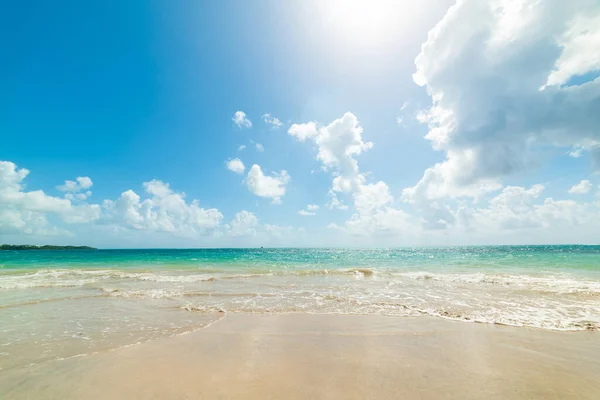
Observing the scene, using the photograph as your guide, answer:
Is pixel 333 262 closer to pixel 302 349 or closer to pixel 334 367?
pixel 302 349

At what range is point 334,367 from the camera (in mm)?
5723

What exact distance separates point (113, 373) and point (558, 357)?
9.84 metres

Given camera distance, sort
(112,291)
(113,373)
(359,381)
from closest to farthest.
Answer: (359,381) < (113,373) < (112,291)

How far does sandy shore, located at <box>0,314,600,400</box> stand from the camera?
190 inches

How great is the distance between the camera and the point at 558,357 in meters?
6.28

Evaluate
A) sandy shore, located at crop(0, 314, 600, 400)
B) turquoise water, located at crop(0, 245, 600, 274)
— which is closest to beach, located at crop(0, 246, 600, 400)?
sandy shore, located at crop(0, 314, 600, 400)

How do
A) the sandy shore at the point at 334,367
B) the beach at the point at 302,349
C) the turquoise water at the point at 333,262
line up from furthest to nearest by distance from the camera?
the turquoise water at the point at 333,262, the beach at the point at 302,349, the sandy shore at the point at 334,367

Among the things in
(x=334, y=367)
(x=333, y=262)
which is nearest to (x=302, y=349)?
(x=334, y=367)

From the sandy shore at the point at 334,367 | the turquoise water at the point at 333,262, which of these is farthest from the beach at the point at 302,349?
the turquoise water at the point at 333,262

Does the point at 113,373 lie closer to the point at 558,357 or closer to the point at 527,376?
the point at 527,376

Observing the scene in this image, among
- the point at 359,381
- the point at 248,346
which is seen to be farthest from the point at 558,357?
the point at 248,346

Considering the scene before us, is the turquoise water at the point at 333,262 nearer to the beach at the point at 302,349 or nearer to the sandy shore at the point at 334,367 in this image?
the beach at the point at 302,349

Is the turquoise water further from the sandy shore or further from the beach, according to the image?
the sandy shore

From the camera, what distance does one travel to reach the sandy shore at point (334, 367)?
4.82 metres
